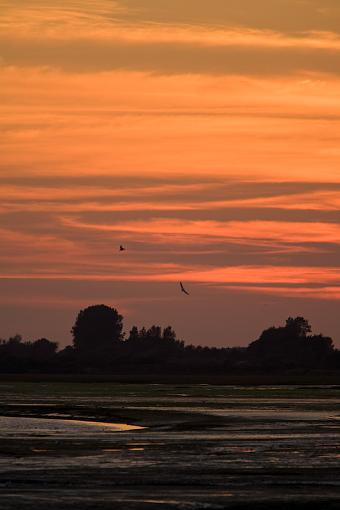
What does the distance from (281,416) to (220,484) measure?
37.3m

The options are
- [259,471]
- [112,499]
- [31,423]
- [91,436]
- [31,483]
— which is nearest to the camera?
[112,499]

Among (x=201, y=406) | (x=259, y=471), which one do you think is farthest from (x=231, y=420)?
(x=259, y=471)

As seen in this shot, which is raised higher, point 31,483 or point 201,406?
point 201,406

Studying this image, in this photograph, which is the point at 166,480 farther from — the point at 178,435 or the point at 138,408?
the point at 138,408

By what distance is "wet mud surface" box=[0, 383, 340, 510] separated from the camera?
37.7m

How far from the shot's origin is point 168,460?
47.8 metres

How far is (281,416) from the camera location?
77.7 m

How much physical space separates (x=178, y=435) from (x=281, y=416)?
17.6 m

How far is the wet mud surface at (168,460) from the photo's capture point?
37.7m

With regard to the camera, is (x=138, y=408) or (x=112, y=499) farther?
(x=138, y=408)

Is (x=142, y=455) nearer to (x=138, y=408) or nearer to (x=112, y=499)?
(x=112, y=499)

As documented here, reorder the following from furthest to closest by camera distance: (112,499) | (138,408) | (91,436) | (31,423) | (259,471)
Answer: (138,408) → (31,423) → (91,436) → (259,471) → (112,499)

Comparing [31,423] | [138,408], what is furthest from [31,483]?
[138,408]

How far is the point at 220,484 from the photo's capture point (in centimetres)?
4084
